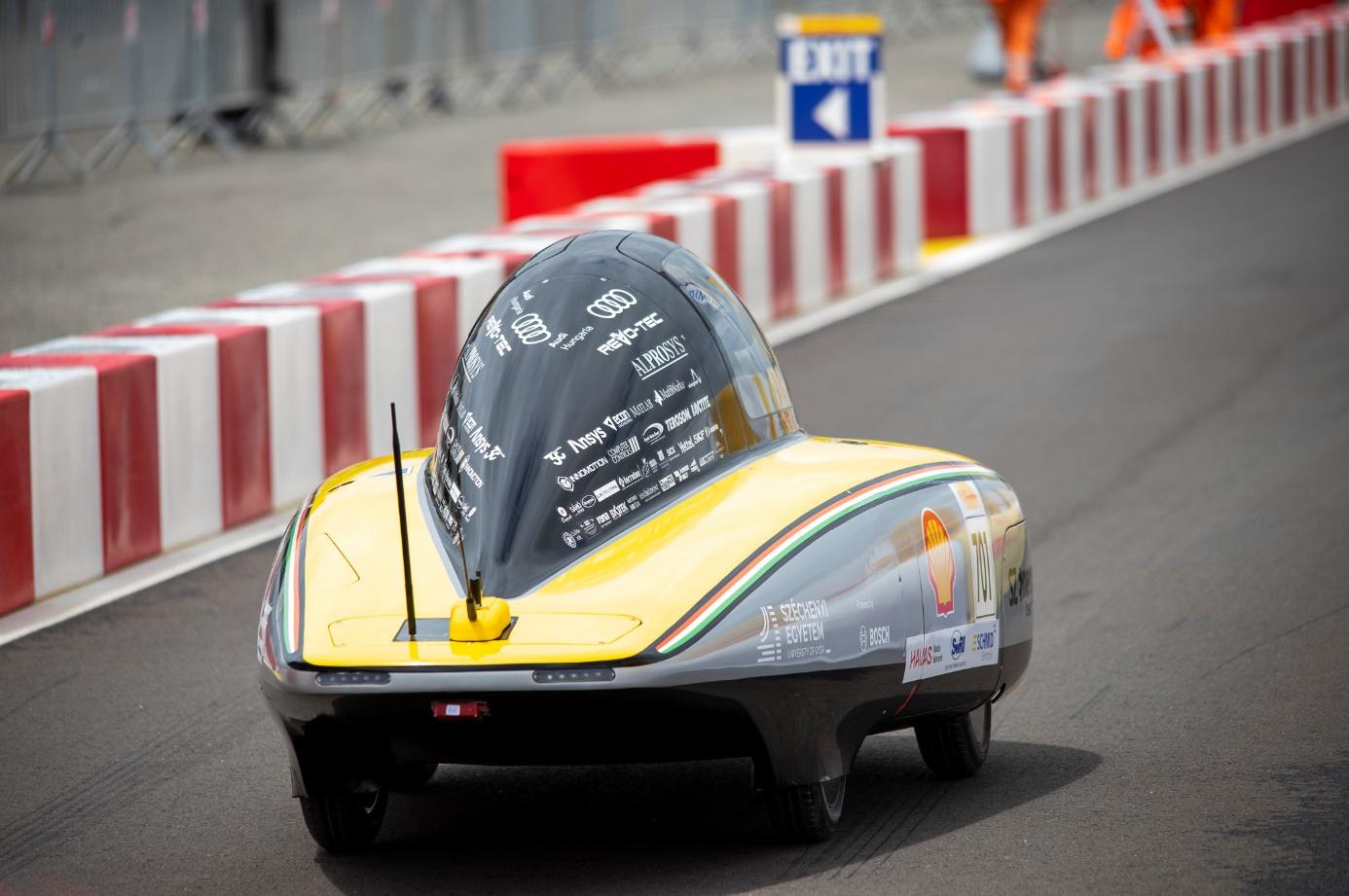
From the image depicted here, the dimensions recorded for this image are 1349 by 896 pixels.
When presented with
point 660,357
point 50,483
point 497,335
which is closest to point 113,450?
point 50,483

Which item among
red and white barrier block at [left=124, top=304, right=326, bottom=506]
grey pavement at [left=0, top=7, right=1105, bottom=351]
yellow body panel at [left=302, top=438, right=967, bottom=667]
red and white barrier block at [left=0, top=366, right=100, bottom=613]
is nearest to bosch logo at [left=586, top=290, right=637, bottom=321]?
yellow body panel at [left=302, top=438, right=967, bottom=667]

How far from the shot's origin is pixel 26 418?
26.0 ft

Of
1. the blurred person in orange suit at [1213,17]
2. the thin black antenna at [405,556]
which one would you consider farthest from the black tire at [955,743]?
the blurred person in orange suit at [1213,17]

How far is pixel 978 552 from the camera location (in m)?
5.64

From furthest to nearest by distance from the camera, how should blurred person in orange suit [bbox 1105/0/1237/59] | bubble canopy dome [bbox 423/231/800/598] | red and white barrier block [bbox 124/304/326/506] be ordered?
1. blurred person in orange suit [bbox 1105/0/1237/59]
2. red and white barrier block [bbox 124/304/326/506]
3. bubble canopy dome [bbox 423/231/800/598]

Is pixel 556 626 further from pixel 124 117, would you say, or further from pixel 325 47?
pixel 325 47

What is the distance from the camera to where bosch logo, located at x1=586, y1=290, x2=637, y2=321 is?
17.7 ft

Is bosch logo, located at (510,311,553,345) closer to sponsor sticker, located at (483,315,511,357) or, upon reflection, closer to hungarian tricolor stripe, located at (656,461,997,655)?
sponsor sticker, located at (483,315,511,357)

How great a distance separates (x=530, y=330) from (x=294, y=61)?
63.0 ft

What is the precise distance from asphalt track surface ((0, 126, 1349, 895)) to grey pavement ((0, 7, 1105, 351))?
5870mm

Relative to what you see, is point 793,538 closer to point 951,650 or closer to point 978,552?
point 951,650

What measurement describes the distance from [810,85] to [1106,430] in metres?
6.70

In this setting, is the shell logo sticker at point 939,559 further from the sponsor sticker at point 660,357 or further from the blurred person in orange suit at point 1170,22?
the blurred person in orange suit at point 1170,22

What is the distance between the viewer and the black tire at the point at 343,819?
5219 mm
